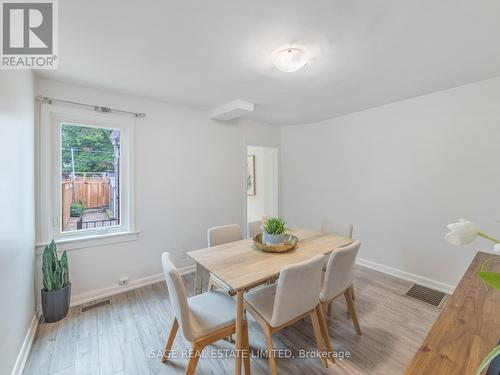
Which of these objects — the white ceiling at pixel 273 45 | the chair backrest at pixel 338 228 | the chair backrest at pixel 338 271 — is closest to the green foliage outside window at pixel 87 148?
the white ceiling at pixel 273 45

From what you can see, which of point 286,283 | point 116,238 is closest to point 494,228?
point 286,283

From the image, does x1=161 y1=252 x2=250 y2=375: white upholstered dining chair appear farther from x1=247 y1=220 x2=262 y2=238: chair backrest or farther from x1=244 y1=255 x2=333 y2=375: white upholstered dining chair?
x1=247 y1=220 x2=262 y2=238: chair backrest

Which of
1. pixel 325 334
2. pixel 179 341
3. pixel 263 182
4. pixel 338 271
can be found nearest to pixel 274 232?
pixel 338 271

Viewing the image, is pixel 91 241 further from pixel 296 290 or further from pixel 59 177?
pixel 296 290

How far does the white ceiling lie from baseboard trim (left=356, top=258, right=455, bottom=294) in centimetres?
226

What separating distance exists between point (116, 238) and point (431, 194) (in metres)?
3.78

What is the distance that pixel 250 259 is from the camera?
5.85 feet

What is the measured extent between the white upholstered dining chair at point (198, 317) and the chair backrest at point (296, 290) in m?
0.27

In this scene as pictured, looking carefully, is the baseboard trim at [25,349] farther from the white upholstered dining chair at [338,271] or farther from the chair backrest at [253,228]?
the white upholstered dining chair at [338,271]

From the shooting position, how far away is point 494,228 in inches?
92.4

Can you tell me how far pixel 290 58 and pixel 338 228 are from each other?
75.7 inches

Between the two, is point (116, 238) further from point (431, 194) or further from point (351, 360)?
point (431, 194)

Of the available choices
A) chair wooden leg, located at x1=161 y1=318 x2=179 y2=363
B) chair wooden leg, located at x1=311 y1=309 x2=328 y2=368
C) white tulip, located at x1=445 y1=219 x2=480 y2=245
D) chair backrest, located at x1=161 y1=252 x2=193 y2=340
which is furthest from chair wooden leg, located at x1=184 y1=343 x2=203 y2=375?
white tulip, located at x1=445 y1=219 x2=480 y2=245

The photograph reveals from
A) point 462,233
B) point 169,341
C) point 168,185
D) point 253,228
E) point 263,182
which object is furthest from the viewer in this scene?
point 263,182
